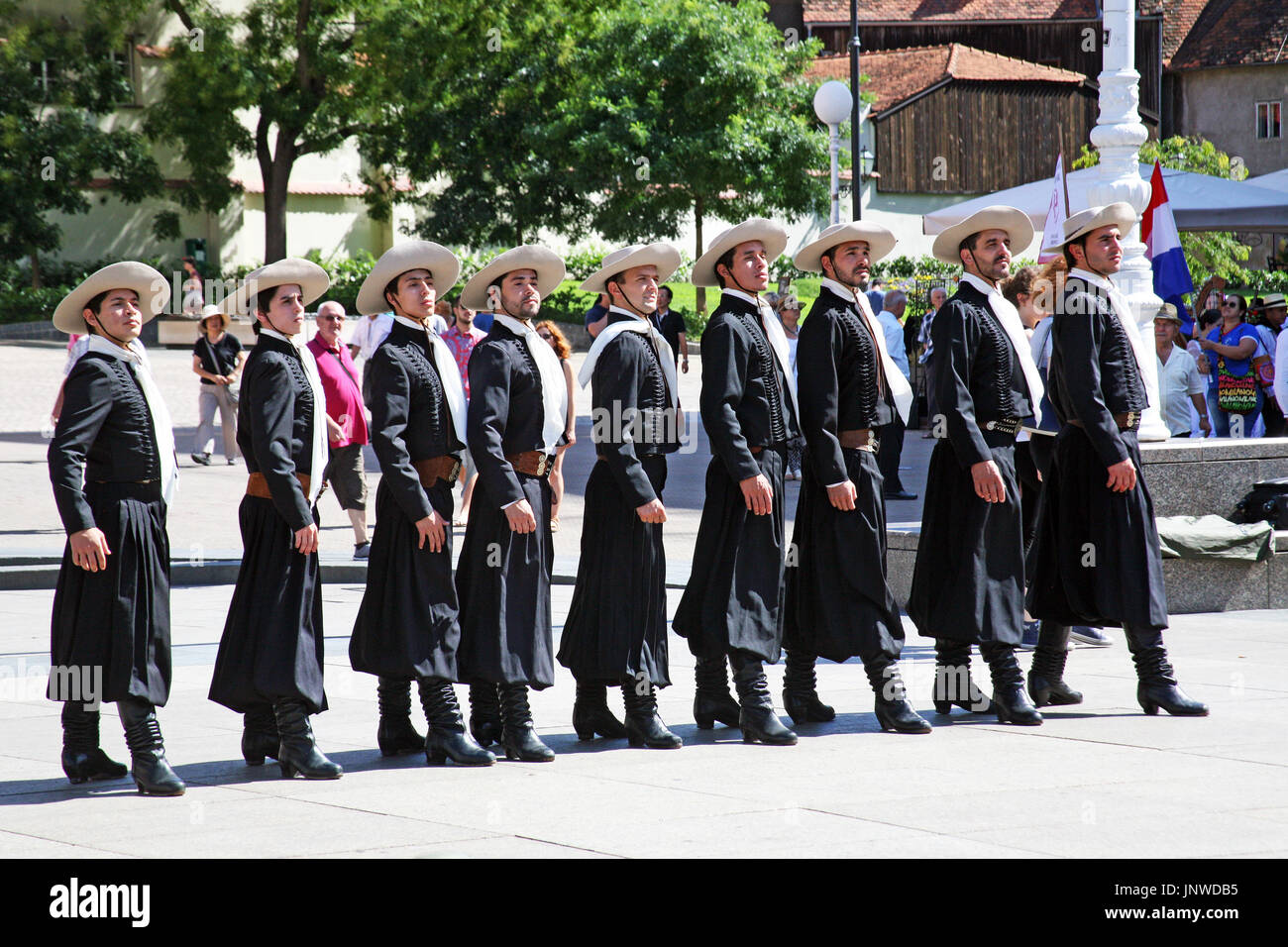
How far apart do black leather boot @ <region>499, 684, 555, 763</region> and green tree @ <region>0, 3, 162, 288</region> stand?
108 ft

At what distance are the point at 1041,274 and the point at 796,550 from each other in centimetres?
245

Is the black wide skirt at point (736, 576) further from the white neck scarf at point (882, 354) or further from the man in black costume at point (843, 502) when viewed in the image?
the white neck scarf at point (882, 354)

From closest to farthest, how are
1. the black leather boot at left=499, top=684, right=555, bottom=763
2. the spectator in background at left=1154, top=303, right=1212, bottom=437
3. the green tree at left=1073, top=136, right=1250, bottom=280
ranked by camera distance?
the black leather boot at left=499, top=684, right=555, bottom=763, the spectator in background at left=1154, top=303, right=1212, bottom=437, the green tree at left=1073, top=136, right=1250, bottom=280

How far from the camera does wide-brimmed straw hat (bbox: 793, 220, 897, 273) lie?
7.15 metres

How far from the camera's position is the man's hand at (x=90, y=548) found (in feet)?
19.2

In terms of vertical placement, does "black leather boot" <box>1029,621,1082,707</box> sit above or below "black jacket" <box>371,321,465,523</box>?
below

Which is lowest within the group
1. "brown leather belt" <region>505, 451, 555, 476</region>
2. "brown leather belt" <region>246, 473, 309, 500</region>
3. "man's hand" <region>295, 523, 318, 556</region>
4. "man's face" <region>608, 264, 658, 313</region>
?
"man's hand" <region>295, 523, 318, 556</region>

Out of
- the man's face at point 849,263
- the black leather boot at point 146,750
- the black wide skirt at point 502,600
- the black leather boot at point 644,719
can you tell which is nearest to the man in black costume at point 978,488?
the man's face at point 849,263

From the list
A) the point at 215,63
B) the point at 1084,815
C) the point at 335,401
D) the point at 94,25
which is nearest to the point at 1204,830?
the point at 1084,815

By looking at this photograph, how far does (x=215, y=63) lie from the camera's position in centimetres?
3781

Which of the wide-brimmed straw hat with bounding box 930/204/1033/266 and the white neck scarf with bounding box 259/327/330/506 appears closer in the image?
the white neck scarf with bounding box 259/327/330/506

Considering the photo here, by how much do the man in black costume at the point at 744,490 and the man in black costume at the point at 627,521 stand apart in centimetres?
18

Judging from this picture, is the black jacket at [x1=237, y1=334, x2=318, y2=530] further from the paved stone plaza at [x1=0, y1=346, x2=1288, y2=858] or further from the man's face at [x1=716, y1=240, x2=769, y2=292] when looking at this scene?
the man's face at [x1=716, y1=240, x2=769, y2=292]

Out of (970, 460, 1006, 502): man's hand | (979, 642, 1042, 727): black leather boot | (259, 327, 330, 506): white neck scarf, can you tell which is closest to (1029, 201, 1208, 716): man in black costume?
(979, 642, 1042, 727): black leather boot
